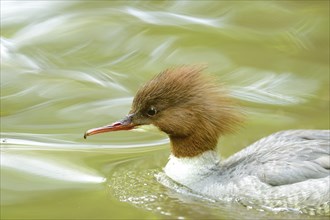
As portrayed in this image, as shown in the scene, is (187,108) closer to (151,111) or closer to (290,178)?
(151,111)

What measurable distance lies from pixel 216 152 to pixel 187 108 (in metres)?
0.43

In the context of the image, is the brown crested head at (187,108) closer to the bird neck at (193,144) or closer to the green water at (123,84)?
the bird neck at (193,144)

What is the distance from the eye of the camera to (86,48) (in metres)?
9.37

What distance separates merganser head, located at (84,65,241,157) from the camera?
612 centimetres

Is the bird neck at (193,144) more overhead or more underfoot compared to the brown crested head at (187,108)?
more underfoot

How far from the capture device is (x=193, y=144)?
20.6 ft

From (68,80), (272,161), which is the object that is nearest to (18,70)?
(68,80)

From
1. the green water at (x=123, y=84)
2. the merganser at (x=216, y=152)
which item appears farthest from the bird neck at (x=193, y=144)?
the green water at (x=123, y=84)

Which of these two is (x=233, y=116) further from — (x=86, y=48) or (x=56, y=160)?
(x=86, y=48)

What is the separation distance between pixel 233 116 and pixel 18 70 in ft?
10.6

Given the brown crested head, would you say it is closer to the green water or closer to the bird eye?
the bird eye

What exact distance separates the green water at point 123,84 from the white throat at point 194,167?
10 centimetres

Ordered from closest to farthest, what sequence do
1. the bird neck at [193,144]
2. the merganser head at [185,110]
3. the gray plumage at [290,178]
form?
the gray plumage at [290,178] < the merganser head at [185,110] < the bird neck at [193,144]

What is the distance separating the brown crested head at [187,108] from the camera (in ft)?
20.1
